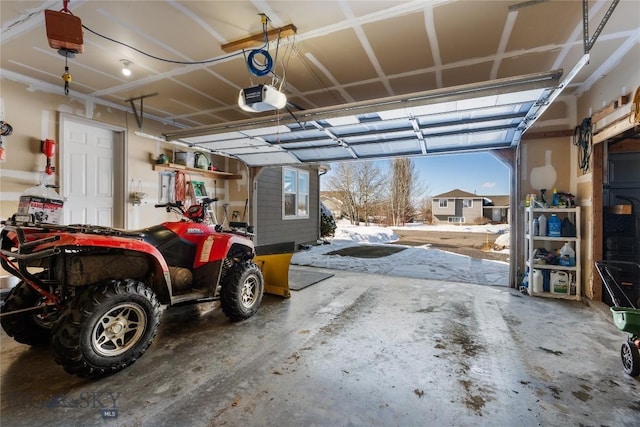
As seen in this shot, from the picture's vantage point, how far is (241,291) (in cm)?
315

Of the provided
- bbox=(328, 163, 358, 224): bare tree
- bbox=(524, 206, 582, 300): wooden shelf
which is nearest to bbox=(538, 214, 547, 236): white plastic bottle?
bbox=(524, 206, 582, 300): wooden shelf

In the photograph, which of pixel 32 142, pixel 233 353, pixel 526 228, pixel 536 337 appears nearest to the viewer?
pixel 233 353

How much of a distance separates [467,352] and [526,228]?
119 inches

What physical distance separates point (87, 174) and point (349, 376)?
16.5 ft

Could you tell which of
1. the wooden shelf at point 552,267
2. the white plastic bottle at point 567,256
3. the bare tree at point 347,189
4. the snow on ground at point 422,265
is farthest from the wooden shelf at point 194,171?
the bare tree at point 347,189

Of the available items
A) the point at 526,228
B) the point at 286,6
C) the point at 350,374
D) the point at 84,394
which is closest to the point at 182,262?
the point at 84,394

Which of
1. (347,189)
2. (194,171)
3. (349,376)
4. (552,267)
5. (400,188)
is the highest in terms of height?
(400,188)

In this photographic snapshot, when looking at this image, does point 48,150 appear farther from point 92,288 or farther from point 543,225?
point 543,225

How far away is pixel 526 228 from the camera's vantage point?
15.1 feet

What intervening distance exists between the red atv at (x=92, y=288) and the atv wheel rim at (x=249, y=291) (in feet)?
1.13

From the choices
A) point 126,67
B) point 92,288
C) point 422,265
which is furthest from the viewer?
point 422,265

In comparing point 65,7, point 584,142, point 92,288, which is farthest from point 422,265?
point 65,7

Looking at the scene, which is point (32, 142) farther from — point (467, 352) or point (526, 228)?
point (526, 228)

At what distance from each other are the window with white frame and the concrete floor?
18.3ft
